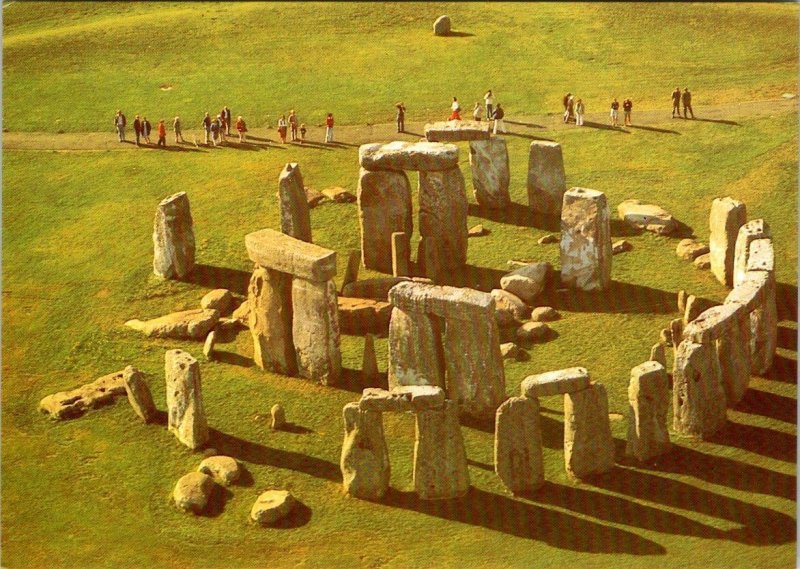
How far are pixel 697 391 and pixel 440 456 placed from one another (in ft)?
16.9

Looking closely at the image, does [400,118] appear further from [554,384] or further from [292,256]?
[554,384]

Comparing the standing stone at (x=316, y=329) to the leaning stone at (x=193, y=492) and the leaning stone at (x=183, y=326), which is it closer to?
the leaning stone at (x=183, y=326)

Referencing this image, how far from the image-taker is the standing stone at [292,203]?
43781mm

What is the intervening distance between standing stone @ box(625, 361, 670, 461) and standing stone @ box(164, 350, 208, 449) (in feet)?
26.3

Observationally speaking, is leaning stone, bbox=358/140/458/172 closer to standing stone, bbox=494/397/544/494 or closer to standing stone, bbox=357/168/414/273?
standing stone, bbox=357/168/414/273

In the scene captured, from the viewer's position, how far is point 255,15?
6744 cm

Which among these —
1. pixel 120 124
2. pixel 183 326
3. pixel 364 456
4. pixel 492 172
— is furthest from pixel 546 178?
pixel 364 456

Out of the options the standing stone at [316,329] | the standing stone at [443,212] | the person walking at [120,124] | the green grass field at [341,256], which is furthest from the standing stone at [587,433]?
the person walking at [120,124]

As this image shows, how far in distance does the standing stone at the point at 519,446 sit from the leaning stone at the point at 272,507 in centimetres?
377

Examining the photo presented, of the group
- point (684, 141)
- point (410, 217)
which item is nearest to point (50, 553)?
point (410, 217)

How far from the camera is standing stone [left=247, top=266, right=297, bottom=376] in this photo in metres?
38.4

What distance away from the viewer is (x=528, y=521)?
1288 inches

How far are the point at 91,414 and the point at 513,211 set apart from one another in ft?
46.5

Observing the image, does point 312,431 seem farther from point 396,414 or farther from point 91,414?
point 91,414
